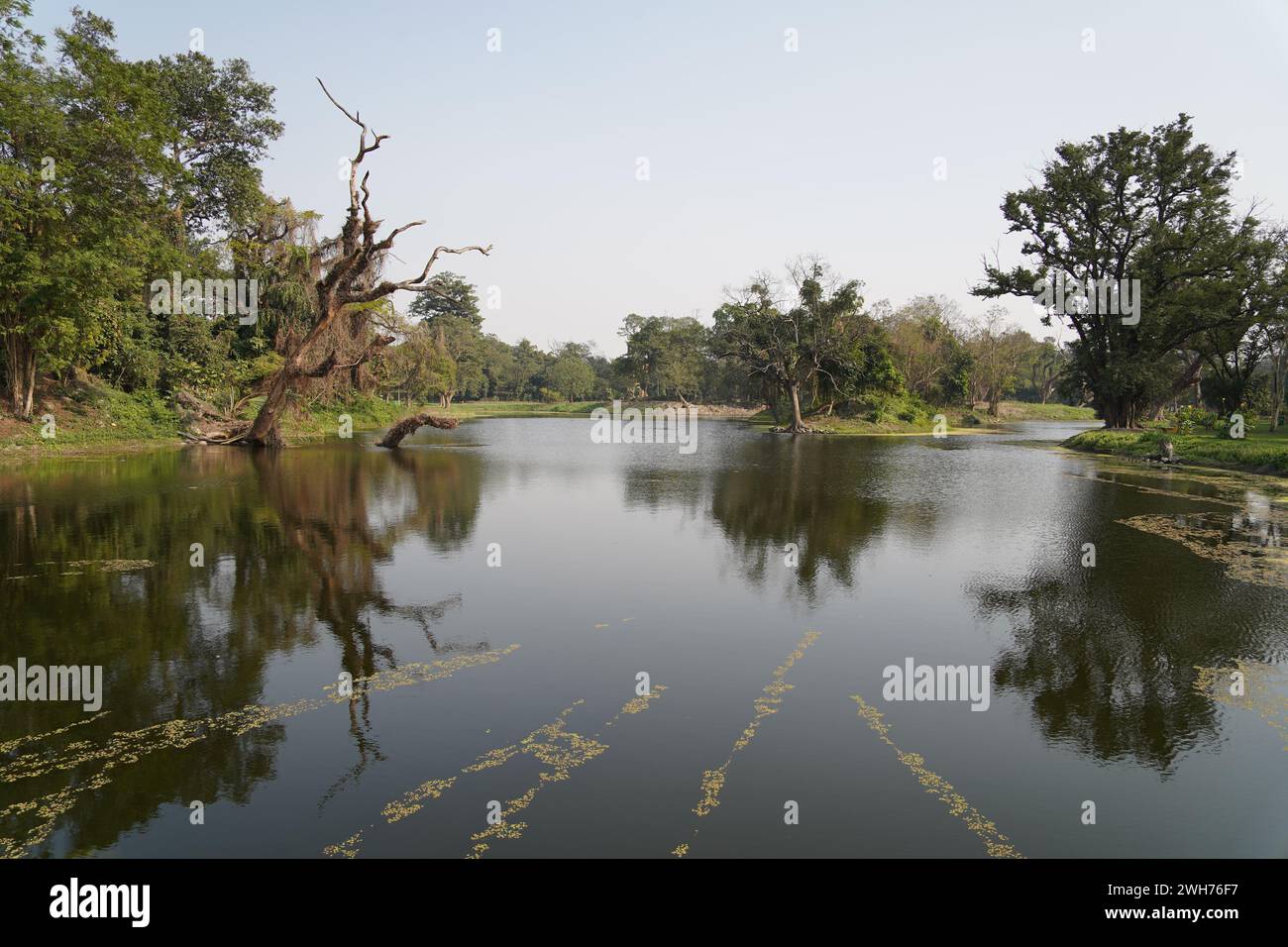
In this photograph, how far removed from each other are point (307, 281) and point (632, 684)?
4339cm

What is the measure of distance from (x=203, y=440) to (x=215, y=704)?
1191 inches

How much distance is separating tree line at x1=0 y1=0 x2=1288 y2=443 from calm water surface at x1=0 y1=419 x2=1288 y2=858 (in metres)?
14.1

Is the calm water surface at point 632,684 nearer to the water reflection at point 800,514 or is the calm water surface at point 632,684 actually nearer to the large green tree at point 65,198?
the water reflection at point 800,514

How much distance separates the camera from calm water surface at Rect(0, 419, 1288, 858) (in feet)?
18.1

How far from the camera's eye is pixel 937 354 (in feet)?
243

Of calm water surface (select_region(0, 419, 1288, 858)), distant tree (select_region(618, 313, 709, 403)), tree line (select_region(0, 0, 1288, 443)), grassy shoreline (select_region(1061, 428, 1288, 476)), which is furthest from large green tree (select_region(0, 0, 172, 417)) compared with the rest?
distant tree (select_region(618, 313, 709, 403))

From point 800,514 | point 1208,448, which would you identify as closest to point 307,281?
point 800,514

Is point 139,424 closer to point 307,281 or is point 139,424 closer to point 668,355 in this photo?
point 307,281

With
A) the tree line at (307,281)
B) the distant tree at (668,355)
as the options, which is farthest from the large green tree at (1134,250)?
the distant tree at (668,355)

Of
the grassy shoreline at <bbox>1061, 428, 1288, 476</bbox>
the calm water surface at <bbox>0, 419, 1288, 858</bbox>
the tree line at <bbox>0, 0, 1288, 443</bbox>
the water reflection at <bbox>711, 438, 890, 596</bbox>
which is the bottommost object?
the calm water surface at <bbox>0, 419, 1288, 858</bbox>

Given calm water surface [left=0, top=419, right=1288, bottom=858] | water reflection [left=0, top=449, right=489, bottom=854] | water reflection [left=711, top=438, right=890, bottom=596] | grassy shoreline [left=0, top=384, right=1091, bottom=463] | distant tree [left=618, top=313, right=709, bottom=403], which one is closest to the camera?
calm water surface [left=0, top=419, right=1288, bottom=858]

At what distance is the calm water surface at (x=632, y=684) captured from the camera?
18.1ft

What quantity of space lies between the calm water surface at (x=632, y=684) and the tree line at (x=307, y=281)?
14.1 metres

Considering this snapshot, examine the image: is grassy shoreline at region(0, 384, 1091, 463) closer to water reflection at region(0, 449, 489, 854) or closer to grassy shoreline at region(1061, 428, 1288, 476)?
water reflection at region(0, 449, 489, 854)
